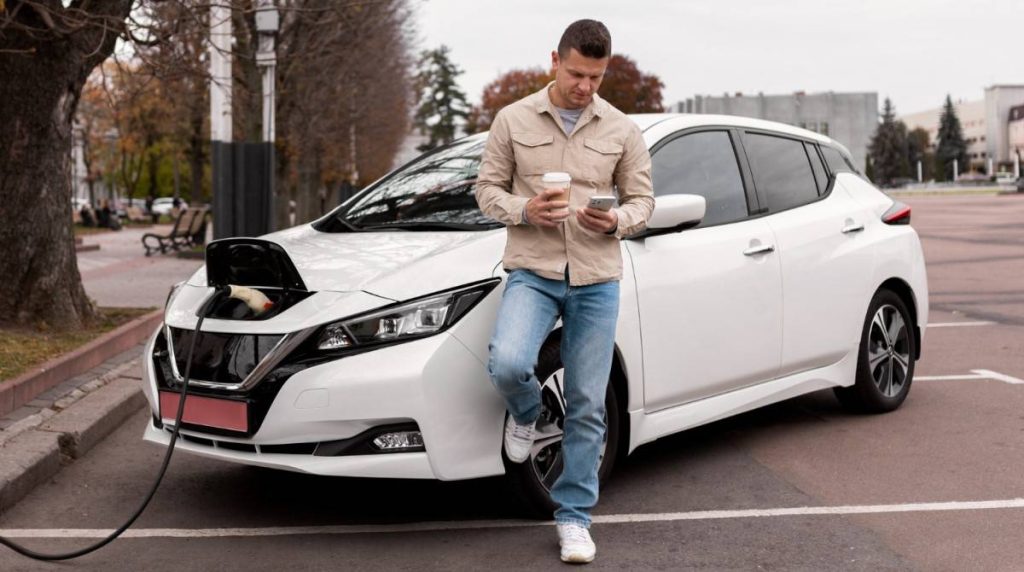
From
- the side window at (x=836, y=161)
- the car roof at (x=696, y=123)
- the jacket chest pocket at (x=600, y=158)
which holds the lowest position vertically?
the jacket chest pocket at (x=600, y=158)

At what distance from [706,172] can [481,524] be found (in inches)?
81.0

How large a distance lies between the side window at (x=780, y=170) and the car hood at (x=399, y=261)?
1.85 m

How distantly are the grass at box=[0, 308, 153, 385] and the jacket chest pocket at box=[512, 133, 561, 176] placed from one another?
13.1 ft

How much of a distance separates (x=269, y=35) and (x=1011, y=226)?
77.6ft

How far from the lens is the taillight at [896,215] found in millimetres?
7012

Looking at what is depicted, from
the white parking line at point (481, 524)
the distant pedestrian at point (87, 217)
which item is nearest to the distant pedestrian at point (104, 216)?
the distant pedestrian at point (87, 217)

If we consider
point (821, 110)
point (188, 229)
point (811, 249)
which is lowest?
point (188, 229)

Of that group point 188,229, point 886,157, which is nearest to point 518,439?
point 188,229

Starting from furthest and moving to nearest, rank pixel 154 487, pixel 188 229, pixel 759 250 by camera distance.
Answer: pixel 188 229 < pixel 759 250 < pixel 154 487

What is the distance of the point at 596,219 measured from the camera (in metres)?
4.24

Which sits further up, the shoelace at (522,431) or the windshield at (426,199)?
the windshield at (426,199)

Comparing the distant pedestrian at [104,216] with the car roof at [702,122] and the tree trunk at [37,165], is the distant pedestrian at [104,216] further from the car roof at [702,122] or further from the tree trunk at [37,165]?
the car roof at [702,122]

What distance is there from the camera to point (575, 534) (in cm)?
448

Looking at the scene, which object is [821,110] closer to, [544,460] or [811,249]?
[811,249]
